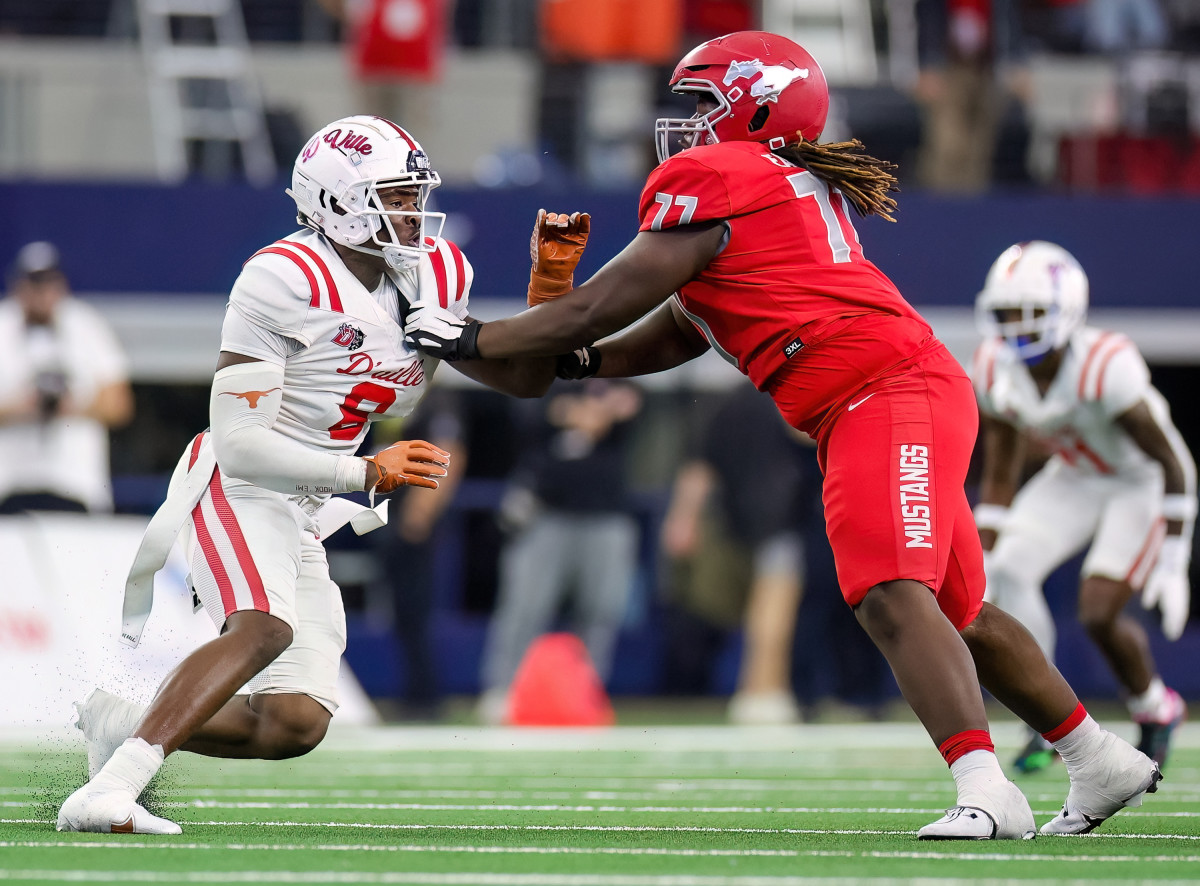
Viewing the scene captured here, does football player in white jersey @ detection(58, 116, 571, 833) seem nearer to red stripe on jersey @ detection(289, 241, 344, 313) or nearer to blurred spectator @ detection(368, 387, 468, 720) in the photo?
red stripe on jersey @ detection(289, 241, 344, 313)

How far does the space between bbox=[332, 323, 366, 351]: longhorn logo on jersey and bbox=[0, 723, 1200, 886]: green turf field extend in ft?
4.03

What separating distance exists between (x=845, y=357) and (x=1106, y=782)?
1260 millimetres

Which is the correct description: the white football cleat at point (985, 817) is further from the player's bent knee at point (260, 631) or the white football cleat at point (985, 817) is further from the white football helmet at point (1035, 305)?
the white football helmet at point (1035, 305)

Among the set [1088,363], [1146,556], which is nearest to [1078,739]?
[1146,556]

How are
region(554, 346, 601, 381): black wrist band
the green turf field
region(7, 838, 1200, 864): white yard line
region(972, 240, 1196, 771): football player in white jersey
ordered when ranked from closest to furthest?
the green turf field → region(7, 838, 1200, 864): white yard line → region(554, 346, 601, 381): black wrist band → region(972, 240, 1196, 771): football player in white jersey

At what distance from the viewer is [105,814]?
4504 millimetres

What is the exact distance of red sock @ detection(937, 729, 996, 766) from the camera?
4.59 m

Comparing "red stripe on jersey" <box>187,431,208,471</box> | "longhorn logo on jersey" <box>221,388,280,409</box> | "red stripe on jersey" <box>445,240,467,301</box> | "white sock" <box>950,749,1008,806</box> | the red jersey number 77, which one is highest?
the red jersey number 77

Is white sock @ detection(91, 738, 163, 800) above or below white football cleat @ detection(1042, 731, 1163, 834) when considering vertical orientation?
above

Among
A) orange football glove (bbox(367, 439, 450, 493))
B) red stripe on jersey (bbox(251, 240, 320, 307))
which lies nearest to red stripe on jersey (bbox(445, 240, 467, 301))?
red stripe on jersey (bbox(251, 240, 320, 307))

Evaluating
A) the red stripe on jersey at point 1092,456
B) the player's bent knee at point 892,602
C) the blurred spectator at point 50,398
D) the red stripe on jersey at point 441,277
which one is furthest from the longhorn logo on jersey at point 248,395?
the blurred spectator at point 50,398

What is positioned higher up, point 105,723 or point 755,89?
point 755,89

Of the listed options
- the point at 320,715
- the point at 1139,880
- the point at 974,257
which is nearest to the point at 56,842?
the point at 320,715

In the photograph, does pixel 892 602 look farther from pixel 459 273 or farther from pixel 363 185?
pixel 363 185
